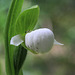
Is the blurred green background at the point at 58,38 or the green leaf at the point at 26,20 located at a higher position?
the green leaf at the point at 26,20

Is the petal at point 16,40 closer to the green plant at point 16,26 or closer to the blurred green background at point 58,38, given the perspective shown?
the green plant at point 16,26

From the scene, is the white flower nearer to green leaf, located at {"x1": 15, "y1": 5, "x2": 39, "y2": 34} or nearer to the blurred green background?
green leaf, located at {"x1": 15, "y1": 5, "x2": 39, "y2": 34}

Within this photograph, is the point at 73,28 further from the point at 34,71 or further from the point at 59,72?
the point at 34,71

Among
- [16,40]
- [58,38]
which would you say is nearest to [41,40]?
[16,40]

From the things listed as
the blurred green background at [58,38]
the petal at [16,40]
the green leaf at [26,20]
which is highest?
the green leaf at [26,20]

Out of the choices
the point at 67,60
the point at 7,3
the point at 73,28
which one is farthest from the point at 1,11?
the point at 67,60

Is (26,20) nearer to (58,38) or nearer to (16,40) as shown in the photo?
(16,40)

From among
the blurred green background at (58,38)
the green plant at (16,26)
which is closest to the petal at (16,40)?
the green plant at (16,26)

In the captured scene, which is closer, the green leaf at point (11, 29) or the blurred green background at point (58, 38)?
the green leaf at point (11, 29)
